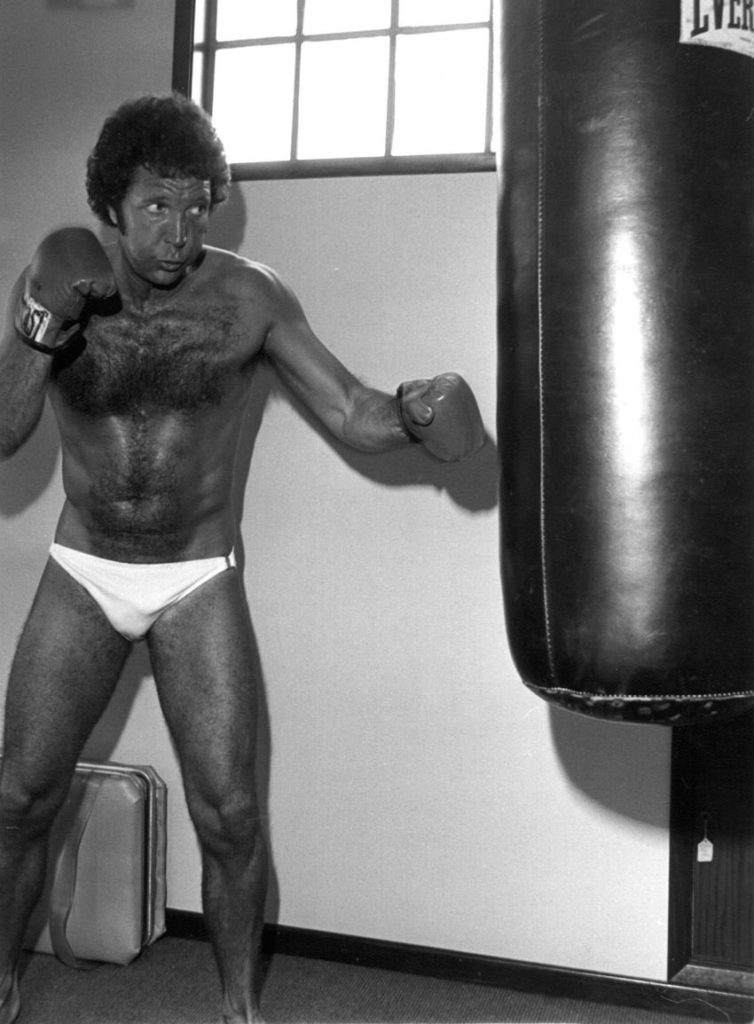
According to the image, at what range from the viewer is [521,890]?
8.52 feet

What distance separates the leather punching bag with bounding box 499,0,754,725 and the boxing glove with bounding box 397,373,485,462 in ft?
0.98

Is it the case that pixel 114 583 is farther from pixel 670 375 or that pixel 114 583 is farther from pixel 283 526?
pixel 670 375

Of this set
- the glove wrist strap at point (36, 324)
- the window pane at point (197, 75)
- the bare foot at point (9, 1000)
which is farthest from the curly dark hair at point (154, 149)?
the bare foot at point (9, 1000)

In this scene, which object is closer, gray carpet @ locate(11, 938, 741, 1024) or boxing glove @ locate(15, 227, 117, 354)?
boxing glove @ locate(15, 227, 117, 354)

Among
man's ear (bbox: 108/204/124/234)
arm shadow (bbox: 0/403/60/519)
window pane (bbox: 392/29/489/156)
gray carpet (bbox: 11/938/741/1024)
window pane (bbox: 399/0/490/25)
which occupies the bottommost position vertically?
gray carpet (bbox: 11/938/741/1024)

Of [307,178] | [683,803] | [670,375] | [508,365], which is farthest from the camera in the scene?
[307,178]

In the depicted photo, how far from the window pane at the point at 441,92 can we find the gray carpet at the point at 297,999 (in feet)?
6.59

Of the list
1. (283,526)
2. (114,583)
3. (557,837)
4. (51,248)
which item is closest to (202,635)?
(114,583)

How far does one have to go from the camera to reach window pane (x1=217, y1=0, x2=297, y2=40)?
287 centimetres

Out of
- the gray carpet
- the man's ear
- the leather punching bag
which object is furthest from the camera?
the gray carpet

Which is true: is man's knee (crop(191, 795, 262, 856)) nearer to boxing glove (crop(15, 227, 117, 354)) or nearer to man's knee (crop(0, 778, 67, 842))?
man's knee (crop(0, 778, 67, 842))

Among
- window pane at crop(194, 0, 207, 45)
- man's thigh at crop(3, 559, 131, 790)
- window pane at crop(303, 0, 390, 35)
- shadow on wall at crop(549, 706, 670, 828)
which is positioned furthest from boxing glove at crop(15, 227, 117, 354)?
shadow on wall at crop(549, 706, 670, 828)

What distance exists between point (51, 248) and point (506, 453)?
89 cm

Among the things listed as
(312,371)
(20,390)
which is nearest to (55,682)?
(20,390)
